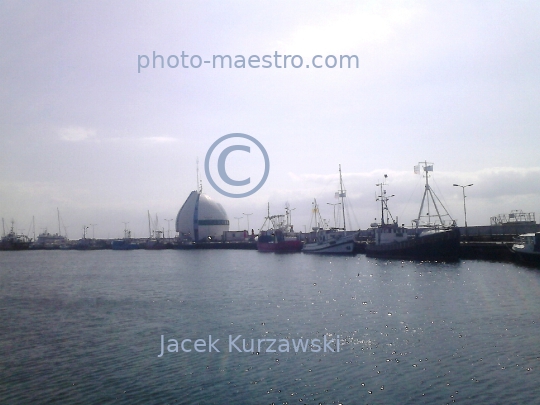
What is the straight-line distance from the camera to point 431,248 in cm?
4772

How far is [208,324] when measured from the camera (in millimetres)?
19156

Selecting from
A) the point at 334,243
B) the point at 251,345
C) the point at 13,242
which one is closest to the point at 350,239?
the point at 334,243

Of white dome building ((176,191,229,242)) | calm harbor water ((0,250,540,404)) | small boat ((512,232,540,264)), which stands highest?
white dome building ((176,191,229,242))

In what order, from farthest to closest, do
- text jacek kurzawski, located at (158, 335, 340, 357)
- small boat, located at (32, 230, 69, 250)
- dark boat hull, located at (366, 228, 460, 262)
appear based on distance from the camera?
1. small boat, located at (32, 230, 69, 250)
2. dark boat hull, located at (366, 228, 460, 262)
3. text jacek kurzawski, located at (158, 335, 340, 357)

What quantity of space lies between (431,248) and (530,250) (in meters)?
10.2

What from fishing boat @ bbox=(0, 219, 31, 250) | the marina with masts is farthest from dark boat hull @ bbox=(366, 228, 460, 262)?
fishing boat @ bbox=(0, 219, 31, 250)

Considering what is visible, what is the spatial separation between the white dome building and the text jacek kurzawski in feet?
311

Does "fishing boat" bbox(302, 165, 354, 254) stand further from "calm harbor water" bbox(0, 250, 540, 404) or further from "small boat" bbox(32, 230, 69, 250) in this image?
"small boat" bbox(32, 230, 69, 250)

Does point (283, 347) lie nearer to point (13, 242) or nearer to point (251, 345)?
point (251, 345)

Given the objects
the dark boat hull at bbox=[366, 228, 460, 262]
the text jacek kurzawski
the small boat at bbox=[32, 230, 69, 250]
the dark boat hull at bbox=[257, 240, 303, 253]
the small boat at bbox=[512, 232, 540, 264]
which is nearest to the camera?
the text jacek kurzawski

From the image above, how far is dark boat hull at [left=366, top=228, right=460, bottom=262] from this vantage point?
152 feet

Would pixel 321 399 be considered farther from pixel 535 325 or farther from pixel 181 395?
pixel 535 325

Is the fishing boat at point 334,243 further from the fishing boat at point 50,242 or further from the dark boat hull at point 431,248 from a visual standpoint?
the fishing boat at point 50,242

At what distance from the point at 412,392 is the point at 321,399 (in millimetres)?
2167
